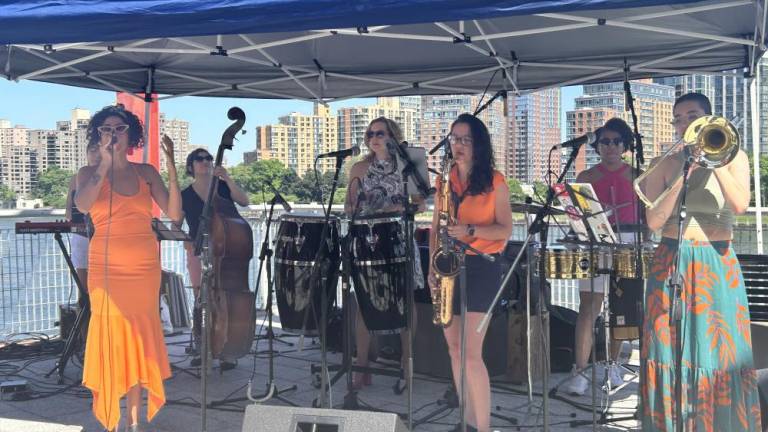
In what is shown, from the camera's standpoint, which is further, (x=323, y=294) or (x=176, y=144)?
(x=323, y=294)

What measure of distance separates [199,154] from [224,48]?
4.38 ft

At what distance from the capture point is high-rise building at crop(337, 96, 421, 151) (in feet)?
28.2

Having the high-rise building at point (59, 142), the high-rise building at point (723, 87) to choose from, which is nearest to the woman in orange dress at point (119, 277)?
the high-rise building at point (723, 87)

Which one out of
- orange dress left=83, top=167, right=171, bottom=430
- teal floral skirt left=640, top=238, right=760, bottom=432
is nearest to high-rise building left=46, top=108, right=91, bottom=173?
orange dress left=83, top=167, right=171, bottom=430

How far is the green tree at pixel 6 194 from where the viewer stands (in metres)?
13.9

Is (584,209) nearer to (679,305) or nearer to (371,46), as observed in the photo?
(679,305)

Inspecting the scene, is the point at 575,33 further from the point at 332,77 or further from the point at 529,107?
the point at 529,107

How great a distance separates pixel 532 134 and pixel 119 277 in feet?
21.3

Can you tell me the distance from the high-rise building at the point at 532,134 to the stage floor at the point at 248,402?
10.6ft

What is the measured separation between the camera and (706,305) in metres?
3.42

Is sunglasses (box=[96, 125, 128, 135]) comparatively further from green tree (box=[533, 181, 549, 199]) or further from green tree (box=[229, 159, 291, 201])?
green tree (box=[533, 181, 549, 199])

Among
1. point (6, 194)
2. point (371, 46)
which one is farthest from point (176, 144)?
point (6, 194)

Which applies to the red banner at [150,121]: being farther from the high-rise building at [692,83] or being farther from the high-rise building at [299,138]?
the high-rise building at [692,83]

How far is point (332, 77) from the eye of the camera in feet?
22.6
